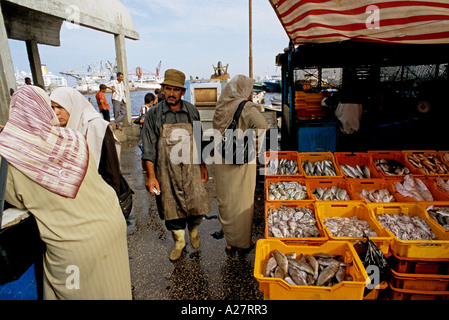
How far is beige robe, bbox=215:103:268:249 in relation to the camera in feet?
10.5

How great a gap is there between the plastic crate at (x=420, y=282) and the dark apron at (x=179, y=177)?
2.14m

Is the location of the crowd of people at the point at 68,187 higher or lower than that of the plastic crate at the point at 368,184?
higher

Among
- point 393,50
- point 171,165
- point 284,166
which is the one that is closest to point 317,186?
point 284,166

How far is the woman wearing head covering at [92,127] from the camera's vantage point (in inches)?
86.7

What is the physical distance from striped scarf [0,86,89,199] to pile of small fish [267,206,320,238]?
1.92m

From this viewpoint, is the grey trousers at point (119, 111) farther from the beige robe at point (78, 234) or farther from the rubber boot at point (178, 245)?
the beige robe at point (78, 234)

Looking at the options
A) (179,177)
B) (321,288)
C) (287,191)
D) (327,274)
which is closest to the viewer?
(321,288)

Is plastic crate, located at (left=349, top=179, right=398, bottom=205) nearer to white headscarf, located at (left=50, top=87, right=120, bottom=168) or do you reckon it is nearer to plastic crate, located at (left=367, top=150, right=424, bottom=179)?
plastic crate, located at (left=367, top=150, right=424, bottom=179)

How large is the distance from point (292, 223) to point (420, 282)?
3.84 feet

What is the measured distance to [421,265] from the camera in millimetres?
2215

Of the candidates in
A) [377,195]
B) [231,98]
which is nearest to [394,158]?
[377,195]

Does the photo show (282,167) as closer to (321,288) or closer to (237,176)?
(237,176)

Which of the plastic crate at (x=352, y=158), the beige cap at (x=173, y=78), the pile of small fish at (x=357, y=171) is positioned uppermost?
the beige cap at (x=173, y=78)

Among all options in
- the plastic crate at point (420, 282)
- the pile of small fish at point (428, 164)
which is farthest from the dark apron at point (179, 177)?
the pile of small fish at point (428, 164)
